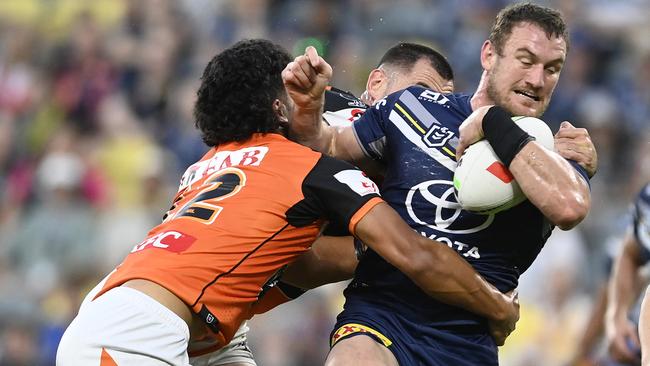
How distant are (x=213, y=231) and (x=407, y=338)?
38.8 inches

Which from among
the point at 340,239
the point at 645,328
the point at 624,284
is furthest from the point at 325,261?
the point at 624,284

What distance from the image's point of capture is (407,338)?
4953mm

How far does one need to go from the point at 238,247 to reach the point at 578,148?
1.52 meters

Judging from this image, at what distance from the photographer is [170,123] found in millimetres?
11531

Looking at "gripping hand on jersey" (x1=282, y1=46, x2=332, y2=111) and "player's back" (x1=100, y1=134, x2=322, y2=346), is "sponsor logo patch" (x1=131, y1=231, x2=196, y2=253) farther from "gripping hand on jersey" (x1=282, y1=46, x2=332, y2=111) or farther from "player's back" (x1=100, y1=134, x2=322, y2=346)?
"gripping hand on jersey" (x1=282, y1=46, x2=332, y2=111)

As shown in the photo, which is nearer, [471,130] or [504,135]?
[504,135]

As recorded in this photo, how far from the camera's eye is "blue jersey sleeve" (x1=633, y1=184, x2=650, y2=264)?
291 inches

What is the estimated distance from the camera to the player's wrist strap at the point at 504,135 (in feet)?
15.1

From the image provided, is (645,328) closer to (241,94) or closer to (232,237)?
(232,237)

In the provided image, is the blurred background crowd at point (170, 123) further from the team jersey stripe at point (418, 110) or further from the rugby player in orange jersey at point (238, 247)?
the rugby player in orange jersey at point (238, 247)

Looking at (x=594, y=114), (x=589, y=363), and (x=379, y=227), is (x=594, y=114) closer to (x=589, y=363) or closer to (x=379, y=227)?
(x=589, y=363)

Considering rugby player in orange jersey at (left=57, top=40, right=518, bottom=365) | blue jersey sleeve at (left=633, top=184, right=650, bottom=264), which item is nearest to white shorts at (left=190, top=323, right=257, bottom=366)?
rugby player in orange jersey at (left=57, top=40, right=518, bottom=365)

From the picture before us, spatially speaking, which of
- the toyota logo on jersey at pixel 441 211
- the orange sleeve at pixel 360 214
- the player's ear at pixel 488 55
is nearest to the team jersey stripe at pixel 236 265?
the orange sleeve at pixel 360 214

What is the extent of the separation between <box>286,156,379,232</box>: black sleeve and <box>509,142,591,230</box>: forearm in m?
0.62
